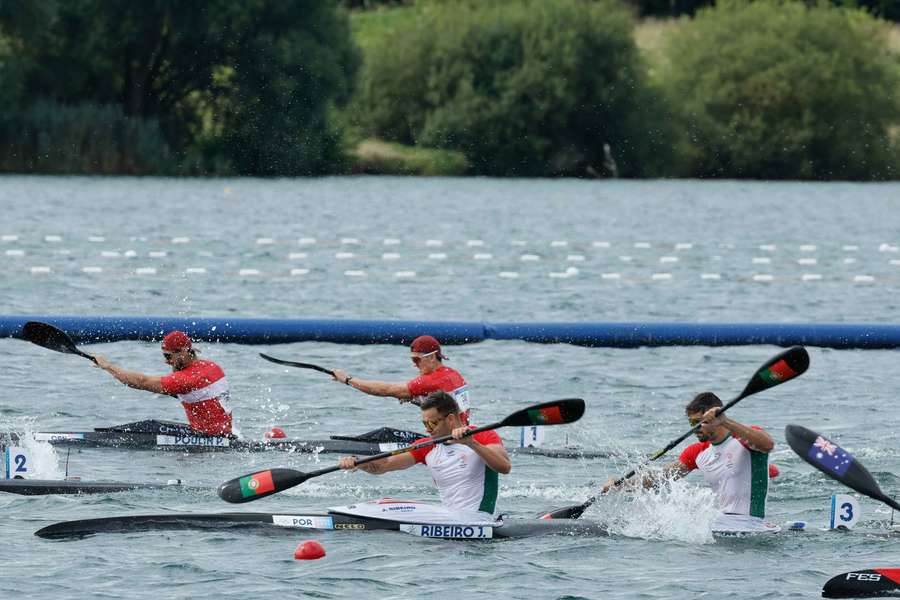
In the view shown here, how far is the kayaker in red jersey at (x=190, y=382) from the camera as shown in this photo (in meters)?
15.8

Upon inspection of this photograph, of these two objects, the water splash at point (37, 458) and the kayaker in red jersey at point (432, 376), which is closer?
the water splash at point (37, 458)

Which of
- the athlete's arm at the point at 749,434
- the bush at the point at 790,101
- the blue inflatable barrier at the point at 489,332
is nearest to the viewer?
the athlete's arm at the point at 749,434

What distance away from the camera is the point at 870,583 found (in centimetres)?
1132

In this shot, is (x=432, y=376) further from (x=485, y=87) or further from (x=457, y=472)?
(x=485, y=87)

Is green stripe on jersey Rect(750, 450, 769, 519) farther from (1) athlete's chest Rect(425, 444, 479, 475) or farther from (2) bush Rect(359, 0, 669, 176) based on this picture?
(2) bush Rect(359, 0, 669, 176)

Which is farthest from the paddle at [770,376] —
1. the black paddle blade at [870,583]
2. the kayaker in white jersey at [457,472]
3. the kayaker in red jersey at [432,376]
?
the black paddle blade at [870,583]

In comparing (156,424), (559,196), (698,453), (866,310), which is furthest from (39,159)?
(698,453)

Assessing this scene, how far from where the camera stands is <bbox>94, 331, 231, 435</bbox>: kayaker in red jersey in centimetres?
1578

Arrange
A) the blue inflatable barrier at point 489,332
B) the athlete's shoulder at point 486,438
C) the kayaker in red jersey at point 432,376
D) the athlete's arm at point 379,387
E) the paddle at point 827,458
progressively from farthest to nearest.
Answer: the blue inflatable barrier at point 489,332
the athlete's arm at point 379,387
the kayaker in red jersey at point 432,376
the athlete's shoulder at point 486,438
the paddle at point 827,458

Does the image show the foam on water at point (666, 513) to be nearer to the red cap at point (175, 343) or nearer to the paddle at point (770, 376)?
the paddle at point (770, 376)

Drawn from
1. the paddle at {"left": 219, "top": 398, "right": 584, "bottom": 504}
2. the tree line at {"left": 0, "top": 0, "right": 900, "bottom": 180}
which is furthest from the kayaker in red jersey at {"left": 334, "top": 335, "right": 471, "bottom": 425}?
the tree line at {"left": 0, "top": 0, "right": 900, "bottom": 180}

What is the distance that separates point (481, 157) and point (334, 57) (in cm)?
1139

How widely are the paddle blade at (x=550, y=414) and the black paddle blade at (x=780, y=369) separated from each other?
1261 millimetres

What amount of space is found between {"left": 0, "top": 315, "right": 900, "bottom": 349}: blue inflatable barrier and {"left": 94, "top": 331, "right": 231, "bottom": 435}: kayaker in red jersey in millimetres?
6144
